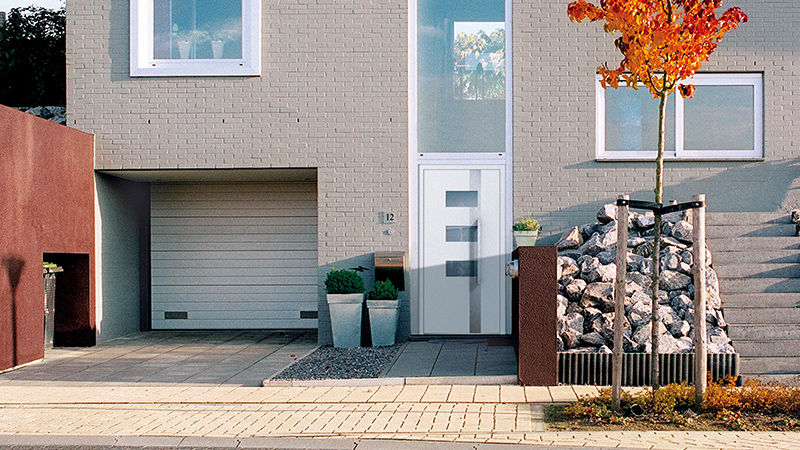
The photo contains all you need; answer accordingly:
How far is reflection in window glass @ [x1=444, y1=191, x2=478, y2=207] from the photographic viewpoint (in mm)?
13234

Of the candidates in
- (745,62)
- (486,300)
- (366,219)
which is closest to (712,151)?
(745,62)

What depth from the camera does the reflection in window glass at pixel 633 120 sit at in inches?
513

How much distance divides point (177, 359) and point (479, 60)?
5.72 m

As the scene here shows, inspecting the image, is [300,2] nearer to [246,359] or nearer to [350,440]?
[246,359]

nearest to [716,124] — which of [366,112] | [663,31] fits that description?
[366,112]

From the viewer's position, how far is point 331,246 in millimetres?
13148

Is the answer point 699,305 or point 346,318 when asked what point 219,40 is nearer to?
point 346,318

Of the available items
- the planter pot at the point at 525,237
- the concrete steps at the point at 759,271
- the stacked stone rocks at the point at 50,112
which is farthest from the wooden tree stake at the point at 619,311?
the stacked stone rocks at the point at 50,112

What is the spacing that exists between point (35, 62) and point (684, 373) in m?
13.5

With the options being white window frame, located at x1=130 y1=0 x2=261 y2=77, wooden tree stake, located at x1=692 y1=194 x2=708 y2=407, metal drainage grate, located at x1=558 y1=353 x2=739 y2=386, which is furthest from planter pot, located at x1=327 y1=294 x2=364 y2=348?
wooden tree stake, located at x1=692 y1=194 x2=708 y2=407

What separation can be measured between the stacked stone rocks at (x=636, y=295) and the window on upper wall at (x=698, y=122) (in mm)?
1713

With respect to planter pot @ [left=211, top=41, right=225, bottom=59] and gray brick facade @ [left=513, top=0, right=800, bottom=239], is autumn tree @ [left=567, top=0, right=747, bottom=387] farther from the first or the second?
planter pot @ [left=211, top=41, right=225, bottom=59]

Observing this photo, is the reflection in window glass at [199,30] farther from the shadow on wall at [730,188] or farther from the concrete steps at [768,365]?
the concrete steps at [768,365]

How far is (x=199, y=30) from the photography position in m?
13.4
